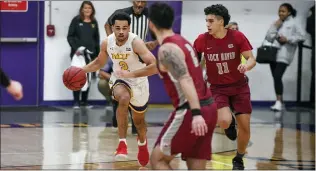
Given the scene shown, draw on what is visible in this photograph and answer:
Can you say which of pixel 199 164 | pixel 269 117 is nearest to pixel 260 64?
pixel 269 117

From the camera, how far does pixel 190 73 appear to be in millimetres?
8062

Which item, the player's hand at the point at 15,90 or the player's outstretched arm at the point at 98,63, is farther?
the player's outstretched arm at the point at 98,63

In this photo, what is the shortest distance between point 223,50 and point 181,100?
2.56 metres

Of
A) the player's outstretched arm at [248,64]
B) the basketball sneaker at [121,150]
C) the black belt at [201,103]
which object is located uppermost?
the player's outstretched arm at [248,64]

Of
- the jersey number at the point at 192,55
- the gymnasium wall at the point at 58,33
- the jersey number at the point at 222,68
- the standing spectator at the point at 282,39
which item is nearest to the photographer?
the jersey number at the point at 192,55

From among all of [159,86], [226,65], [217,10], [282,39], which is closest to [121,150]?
[226,65]

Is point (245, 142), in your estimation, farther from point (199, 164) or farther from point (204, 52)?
point (199, 164)

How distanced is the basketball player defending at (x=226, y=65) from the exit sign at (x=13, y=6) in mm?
7208


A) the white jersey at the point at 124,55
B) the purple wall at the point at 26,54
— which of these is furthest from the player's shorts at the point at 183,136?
the purple wall at the point at 26,54

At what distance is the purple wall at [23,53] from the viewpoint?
1728 centimetres

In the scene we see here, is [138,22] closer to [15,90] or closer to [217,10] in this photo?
[217,10]

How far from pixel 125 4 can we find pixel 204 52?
24.3 feet

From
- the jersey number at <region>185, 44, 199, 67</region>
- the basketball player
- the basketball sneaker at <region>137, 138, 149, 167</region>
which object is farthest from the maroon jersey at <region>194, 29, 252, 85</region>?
the basketball player

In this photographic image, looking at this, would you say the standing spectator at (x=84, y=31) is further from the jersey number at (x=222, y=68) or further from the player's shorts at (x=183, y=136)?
the player's shorts at (x=183, y=136)
